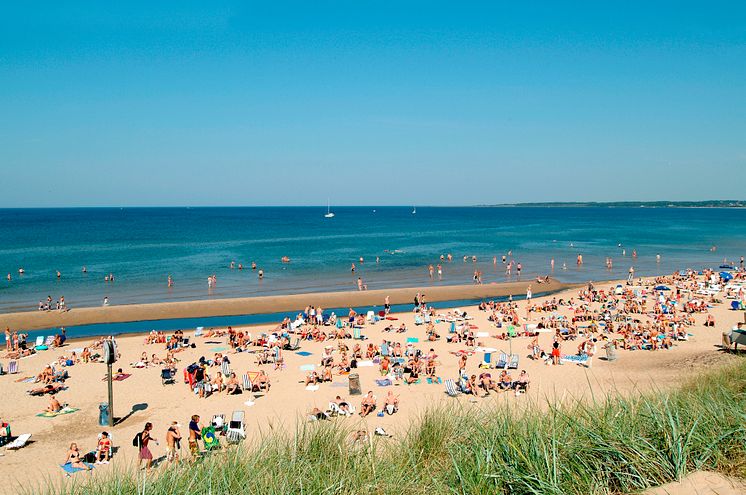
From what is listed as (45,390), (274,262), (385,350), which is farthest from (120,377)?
(274,262)

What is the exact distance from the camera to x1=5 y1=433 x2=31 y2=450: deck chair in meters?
12.2

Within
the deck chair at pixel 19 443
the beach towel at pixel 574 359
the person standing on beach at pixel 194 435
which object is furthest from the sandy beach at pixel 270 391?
the person standing on beach at pixel 194 435

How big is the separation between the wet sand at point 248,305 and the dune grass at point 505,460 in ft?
86.1

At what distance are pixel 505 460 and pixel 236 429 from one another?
814 centimetres

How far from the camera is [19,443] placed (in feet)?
40.4

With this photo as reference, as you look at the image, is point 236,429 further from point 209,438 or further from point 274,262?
point 274,262

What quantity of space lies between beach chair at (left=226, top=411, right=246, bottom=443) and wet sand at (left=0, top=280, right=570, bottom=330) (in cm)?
1914

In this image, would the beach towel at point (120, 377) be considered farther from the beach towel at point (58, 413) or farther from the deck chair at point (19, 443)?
the deck chair at point (19, 443)

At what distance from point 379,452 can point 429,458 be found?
0.64 metres

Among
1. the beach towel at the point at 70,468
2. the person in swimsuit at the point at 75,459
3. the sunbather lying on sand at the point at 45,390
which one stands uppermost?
the person in swimsuit at the point at 75,459

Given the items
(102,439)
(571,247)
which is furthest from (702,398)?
(571,247)

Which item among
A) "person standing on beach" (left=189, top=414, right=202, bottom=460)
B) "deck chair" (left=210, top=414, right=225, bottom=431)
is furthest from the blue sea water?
"person standing on beach" (left=189, top=414, right=202, bottom=460)

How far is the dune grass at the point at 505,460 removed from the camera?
17.2 ft

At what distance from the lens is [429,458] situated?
21.7ft
